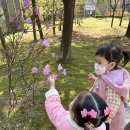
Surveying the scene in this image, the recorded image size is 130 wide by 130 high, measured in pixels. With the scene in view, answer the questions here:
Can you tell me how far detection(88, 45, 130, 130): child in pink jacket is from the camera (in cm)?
266

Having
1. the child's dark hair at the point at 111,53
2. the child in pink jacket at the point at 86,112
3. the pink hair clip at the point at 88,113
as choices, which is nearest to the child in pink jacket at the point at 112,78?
the child's dark hair at the point at 111,53

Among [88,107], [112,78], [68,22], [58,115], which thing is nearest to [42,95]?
[68,22]

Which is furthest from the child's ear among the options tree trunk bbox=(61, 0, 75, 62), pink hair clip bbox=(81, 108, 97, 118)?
tree trunk bbox=(61, 0, 75, 62)

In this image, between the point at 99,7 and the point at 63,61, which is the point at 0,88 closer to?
the point at 63,61

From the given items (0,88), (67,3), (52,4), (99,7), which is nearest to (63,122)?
(0,88)

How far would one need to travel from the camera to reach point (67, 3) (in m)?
6.74

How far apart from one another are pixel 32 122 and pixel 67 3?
3.45 meters

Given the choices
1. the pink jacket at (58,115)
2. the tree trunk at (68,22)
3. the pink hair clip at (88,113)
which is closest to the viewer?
the pink hair clip at (88,113)

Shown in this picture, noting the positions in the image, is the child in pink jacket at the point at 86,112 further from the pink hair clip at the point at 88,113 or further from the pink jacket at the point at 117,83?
the pink jacket at the point at 117,83

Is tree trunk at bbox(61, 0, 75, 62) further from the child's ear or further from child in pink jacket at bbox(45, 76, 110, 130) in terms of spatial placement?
child in pink jacket at bbox(45, 76, 110, 130)

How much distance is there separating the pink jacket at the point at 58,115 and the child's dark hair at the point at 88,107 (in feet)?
0.35

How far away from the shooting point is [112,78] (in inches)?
107

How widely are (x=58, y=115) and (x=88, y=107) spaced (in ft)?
1.16

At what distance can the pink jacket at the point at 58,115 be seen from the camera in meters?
1.96
